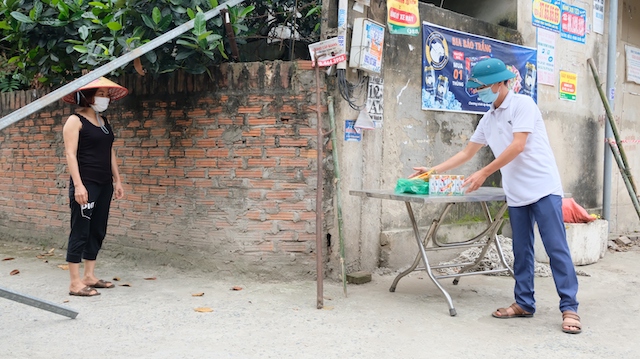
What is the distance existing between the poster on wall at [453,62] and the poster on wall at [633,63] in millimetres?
2800

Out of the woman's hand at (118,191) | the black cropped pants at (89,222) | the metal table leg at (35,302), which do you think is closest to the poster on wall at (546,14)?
the woman's hand at (118,191)

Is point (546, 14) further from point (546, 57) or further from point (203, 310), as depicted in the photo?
point (203, 310)

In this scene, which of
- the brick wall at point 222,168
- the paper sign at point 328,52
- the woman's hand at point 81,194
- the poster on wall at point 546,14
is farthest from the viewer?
the poster on wall at point 546,14

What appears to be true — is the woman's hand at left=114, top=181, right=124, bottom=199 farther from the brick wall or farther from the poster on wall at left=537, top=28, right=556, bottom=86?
the poster on wall at left=537, top=28, right=556, bottom=86

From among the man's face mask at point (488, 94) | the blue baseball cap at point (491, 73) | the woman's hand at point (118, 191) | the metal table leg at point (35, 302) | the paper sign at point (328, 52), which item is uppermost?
the paper sign at point (328, 52)

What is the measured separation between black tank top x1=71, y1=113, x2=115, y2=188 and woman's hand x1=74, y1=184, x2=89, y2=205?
149 millimetres

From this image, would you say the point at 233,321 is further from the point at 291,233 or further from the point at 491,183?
the point at 491,183

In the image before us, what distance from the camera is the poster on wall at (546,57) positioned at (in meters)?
7.05

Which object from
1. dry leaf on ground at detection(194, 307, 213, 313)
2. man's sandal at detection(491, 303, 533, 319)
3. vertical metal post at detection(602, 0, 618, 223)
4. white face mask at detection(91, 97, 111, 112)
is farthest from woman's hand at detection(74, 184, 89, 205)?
vertical metal post at detection(602, 0, 618, 223)

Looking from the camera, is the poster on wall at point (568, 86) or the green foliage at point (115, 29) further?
the poster on wall at point (568, 86)

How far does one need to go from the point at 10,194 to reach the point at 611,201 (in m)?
7.91

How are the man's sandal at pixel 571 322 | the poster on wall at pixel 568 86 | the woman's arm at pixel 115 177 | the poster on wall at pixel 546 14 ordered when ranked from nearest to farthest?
the man's sandal at pixel 571 322
the woman's arm at pixel 115 177
the poster on wall at pixel 546 14
the poster on wall at pixel 568 86

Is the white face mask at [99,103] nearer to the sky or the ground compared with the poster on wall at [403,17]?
nearer to the ground

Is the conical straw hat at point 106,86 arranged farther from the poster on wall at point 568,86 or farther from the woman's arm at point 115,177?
the poster on wall at point 568,86
